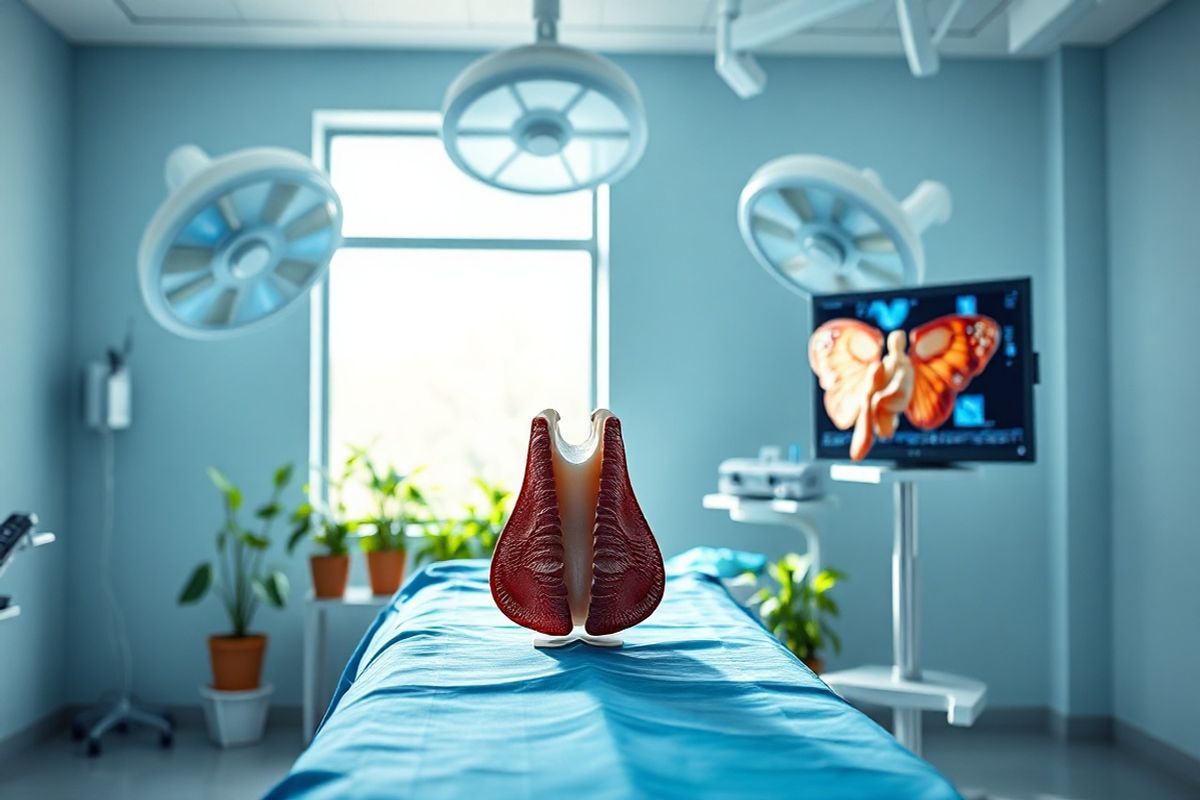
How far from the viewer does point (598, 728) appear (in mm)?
1410

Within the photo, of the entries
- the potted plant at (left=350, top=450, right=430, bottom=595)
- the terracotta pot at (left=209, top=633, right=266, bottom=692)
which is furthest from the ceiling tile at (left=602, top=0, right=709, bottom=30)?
the terracotta pot at (left=209, top=633, right=266, bottom=692)

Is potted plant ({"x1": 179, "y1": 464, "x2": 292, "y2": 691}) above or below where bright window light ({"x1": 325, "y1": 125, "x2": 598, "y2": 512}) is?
below

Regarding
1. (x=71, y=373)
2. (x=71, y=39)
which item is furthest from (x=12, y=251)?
(x=71, y=39)

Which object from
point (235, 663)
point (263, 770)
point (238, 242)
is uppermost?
point (238, 242)

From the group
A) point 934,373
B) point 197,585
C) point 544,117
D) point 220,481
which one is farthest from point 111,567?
point 934,373

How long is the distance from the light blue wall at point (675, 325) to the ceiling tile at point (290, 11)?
305 millimetres

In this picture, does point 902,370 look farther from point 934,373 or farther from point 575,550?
point 575,550

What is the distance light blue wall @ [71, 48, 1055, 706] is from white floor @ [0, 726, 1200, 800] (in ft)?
1.01

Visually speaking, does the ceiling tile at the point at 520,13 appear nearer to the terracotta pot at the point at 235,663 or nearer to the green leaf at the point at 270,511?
the green leaf at the point at 270,511

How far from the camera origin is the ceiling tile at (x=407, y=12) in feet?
12.2

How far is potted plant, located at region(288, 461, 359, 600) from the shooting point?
382cm

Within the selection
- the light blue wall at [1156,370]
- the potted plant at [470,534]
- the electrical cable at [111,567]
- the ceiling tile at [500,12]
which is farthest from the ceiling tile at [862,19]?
the electrical cable at [111,567]

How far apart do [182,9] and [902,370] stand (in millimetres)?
2708

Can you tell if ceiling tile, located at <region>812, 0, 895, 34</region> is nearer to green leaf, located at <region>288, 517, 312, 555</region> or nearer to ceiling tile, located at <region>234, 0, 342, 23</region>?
ceiling tile, located at <region>234, 0, 342, 23</region>
